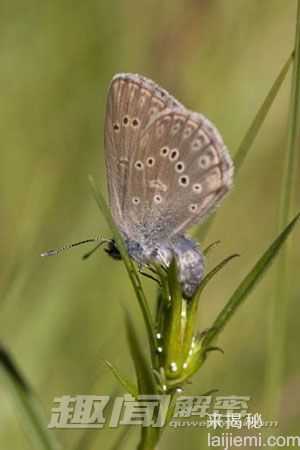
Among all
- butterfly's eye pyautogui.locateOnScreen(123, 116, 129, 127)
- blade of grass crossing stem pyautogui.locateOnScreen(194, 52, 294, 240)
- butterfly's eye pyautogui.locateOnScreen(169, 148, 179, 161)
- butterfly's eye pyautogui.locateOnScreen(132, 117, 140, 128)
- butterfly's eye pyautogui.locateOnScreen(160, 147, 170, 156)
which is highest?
blade of grass crossing stem pyautogui.locateOnScreen(194, 52, 294, 240)

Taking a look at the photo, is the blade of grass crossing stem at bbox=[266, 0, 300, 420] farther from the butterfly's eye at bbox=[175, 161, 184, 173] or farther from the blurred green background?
the blurred green background

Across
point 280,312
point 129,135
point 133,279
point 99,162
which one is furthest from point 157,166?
point 99,162

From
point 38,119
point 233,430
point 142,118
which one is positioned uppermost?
point 142,118

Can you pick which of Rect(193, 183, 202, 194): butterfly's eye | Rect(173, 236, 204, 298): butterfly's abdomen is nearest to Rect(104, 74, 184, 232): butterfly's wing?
Rect(193, 183, 202, 194): butterfly's eye

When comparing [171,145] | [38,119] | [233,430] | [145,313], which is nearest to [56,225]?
[38,119]

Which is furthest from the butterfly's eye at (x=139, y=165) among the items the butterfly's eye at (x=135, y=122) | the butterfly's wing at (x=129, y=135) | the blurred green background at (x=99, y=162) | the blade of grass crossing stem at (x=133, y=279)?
the blade of grass crossing stem at (x=133, y=279)

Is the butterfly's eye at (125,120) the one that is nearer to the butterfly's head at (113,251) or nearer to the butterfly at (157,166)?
the butterfly at (157,166)

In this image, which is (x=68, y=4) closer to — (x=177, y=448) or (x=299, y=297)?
(x=299, y=297)
